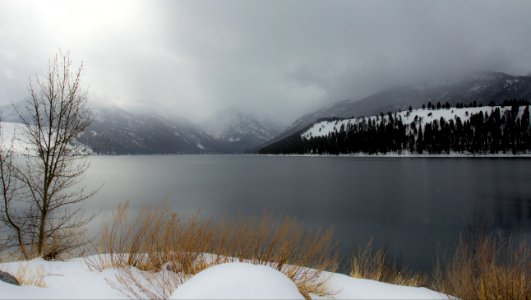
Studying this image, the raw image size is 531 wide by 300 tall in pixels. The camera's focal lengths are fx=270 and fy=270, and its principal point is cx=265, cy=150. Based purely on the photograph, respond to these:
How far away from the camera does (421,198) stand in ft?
107

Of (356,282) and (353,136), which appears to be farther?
(353,136)

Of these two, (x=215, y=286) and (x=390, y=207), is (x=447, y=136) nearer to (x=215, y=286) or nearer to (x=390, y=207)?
(x=390, y=207)

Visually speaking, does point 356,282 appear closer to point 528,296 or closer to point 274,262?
point 274,262

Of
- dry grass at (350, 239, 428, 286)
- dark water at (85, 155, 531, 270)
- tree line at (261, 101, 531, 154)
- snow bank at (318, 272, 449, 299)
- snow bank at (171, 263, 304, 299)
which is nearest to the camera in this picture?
snow bank at (171, 263, 304, 299)

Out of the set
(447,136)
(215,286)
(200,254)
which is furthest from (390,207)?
(447,136)

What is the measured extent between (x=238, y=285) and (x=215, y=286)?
8.6 inches

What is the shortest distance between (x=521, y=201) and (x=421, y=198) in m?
9.14

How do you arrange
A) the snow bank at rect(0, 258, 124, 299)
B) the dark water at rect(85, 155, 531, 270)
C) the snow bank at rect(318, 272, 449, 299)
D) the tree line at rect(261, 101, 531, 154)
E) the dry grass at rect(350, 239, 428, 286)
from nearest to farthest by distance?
the snow bank at rect(0, 258, 124, 299)
the snow bank at rect(318, 272, 449, 299)
the dry grass at rect(350, 239, 428, 286)
the dark water at rect(85, 155, 531, 270)
the tree line at rect(261, 101, 531, 154)

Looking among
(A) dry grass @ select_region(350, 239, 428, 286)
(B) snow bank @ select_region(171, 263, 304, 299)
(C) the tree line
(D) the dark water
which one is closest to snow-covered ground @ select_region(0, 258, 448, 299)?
(B) snow bank @ select_region(171, 263, 304, 299)

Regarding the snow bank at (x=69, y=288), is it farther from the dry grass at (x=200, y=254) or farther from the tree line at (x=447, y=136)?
the tree line at (x=447, y=136)

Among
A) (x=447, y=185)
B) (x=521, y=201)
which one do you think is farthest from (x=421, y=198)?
(x=447, y=185)

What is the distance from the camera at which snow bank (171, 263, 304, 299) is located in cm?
247

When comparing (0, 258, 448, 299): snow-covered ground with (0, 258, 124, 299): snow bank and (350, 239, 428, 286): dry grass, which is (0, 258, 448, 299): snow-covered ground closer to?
(0, 258, 124, 299): snow bank

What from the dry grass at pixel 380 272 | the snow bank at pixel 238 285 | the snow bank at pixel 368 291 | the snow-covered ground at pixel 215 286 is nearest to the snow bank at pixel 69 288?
the snow-covered ground at pixel 215 286
